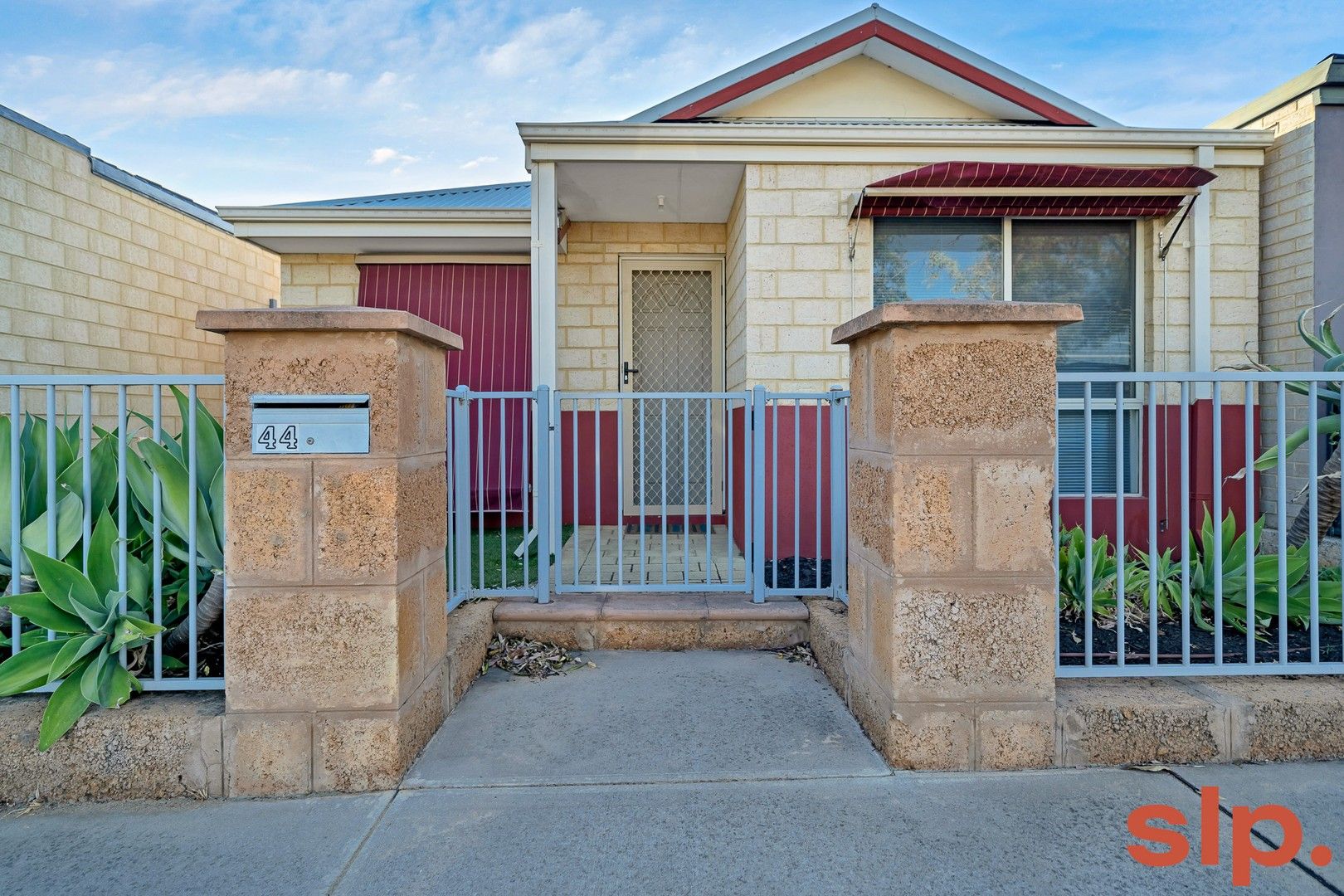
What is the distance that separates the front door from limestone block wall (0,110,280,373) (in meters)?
4.67

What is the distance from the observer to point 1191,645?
2.88 m

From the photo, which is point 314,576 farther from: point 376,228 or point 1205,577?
point 376,228

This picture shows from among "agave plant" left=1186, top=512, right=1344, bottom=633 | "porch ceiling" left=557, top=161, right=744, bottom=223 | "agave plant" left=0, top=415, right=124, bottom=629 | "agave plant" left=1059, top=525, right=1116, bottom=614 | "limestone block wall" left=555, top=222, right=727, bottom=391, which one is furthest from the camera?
"limestone block wall" left=555, top=222, right=727, bottom=391

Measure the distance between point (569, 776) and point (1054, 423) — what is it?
A: 195 centimetres

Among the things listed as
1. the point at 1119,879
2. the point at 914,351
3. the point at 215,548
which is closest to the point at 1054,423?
the point at 914,351

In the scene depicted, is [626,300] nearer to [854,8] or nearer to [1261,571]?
[854,8]

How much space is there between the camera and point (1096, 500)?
4852mm

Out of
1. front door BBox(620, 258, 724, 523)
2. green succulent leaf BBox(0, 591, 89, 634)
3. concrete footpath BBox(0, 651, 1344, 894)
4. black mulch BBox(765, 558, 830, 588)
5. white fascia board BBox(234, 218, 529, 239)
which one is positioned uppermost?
white fascia board BBox(234, 218, 529, 239)

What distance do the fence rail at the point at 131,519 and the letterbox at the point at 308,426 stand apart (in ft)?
1.06

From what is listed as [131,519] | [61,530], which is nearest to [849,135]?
[131,519]

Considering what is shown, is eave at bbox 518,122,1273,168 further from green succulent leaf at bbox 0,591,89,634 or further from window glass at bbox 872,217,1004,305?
green succulent leaf at bbox 0,591,89,634

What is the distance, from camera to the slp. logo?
184 cm

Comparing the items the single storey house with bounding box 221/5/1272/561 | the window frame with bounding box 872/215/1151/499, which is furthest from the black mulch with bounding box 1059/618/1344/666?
the window frame with bounding box 872/215/1151/499

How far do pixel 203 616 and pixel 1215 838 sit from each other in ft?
10.5
